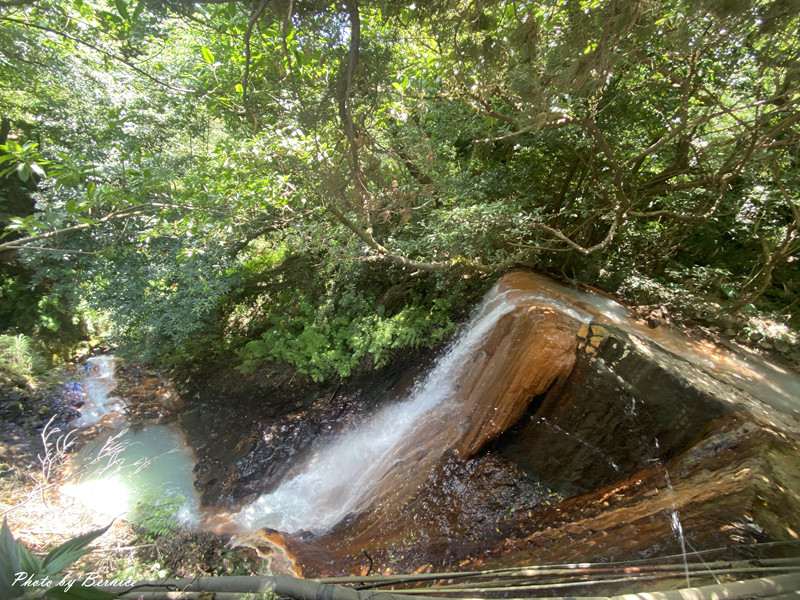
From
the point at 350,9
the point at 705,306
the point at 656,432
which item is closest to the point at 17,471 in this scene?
the point at 350,9

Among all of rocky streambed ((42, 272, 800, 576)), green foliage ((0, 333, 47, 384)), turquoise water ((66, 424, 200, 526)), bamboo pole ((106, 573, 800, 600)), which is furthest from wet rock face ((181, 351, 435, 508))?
bamboo pole ((106, 573, 800, 600))

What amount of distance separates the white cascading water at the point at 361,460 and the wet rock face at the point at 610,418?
38.4 inches

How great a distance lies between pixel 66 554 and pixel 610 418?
400 centimetres

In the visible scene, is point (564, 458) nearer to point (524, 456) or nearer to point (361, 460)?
point (524, 456)

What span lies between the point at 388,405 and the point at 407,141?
3.25m

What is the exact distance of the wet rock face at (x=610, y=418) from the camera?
3604 mm

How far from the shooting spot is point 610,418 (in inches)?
158

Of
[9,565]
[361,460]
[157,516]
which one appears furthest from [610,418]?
[157,516]

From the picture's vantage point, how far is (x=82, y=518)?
486cm

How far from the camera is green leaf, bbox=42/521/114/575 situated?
1194 mm

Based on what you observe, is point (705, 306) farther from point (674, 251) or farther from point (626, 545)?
point (626, 545)

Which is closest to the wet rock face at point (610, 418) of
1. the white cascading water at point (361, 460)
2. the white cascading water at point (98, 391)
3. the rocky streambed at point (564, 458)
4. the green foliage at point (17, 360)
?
the rocky streambed at point (564, 458)

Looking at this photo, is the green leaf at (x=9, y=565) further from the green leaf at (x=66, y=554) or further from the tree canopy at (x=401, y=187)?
the tree canopy at (x=401, y=187)

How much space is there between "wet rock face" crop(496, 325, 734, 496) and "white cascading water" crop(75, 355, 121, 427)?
22.2 ft
